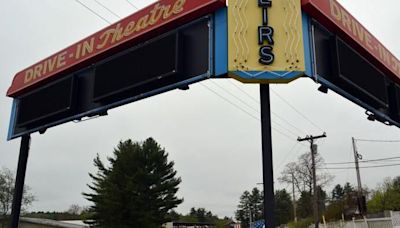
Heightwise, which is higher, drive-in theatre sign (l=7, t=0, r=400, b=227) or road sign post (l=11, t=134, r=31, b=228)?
drive-in theatre sign (l=7, t=0, r=400, b=227)

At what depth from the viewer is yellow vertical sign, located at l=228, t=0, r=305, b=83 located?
20.6ft

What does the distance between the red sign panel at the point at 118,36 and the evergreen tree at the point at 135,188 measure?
1330 inches

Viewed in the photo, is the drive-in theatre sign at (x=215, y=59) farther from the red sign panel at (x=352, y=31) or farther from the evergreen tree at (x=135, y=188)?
the evergreen tree at (x=135, y=188)

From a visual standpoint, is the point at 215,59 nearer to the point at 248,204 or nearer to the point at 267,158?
the point at 267,158

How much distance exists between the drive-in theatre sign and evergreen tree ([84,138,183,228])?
3384cm

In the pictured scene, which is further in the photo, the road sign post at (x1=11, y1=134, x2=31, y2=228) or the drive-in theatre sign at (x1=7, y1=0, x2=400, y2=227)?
the road sign post at (x1=11, y1=134, x2=31, y2=228)

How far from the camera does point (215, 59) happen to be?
21.9 feet

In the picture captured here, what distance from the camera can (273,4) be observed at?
6.59 meters

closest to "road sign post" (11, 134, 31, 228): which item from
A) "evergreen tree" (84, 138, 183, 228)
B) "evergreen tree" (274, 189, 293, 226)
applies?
"evergreen tree" (84, 138, 183, 228)

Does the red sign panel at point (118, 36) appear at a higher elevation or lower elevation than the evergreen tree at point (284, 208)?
lower

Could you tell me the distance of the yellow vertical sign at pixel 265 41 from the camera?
6.27 m

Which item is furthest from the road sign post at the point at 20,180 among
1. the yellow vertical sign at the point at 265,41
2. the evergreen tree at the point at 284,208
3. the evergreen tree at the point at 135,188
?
the evergreen tree at the point at 284,208

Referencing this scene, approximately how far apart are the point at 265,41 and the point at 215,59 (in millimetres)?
801

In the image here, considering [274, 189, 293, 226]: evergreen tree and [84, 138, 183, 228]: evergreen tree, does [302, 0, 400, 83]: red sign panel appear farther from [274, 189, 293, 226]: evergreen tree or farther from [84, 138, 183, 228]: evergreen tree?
[274, 189, 293, 226]: evergreen tree
